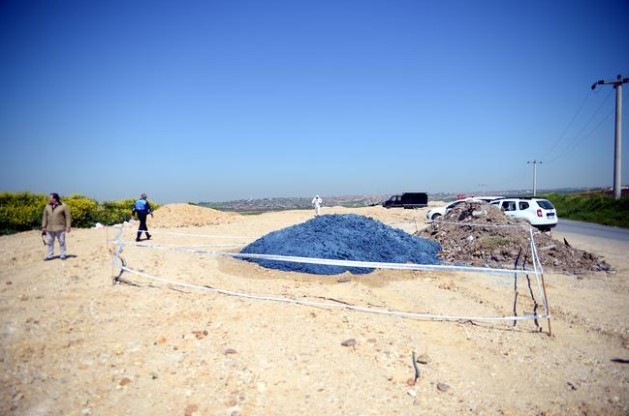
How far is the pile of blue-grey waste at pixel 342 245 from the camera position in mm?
8867

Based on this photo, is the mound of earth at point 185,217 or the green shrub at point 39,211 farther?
the mound of earth at point 185,217

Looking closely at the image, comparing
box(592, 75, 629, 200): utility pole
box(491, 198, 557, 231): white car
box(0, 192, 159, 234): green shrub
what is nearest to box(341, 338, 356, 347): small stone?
box(491, 198, 557, 231): white car

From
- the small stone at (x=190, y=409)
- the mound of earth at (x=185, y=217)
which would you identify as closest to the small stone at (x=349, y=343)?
the small stone at (x=190, y=409)

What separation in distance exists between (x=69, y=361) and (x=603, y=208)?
31.0 meters

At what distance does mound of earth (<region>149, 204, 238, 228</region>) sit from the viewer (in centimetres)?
2092

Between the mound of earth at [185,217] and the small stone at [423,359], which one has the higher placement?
the mound of earth at [185,217]

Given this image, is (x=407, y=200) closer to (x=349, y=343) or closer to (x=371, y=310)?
(x=371, y=310)

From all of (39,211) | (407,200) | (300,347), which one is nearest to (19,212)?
(39,211)

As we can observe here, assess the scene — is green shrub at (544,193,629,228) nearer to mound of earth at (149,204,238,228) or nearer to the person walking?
mound of earth at (149,204,238,228)

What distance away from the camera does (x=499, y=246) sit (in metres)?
10.2

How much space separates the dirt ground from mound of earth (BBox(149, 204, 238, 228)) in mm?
12828

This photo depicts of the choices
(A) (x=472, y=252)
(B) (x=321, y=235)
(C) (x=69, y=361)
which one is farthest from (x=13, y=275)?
(A) (x=472, y=252)

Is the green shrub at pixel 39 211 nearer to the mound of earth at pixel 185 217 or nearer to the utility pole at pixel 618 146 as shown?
the mound of earth at pixel 185 217

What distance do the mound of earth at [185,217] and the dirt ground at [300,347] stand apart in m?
12.8
